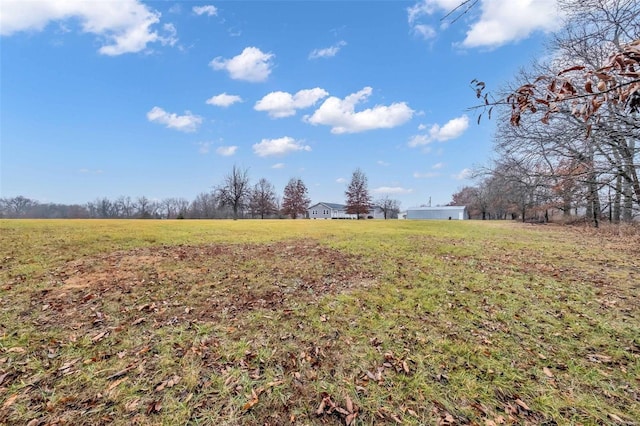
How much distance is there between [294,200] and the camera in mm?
52344

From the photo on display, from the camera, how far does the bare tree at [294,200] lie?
5231 centimetres

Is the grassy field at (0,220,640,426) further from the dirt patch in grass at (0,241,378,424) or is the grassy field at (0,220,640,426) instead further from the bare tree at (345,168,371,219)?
the bare tree at (345,168,371,219)

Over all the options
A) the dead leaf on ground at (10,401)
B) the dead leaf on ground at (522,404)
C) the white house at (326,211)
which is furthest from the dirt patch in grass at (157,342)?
the white house at (326,211)

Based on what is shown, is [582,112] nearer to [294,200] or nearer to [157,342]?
[157,342]

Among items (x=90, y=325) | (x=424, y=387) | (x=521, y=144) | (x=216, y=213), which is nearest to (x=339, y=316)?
(x=424, y=387)

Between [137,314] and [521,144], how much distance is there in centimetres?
1449

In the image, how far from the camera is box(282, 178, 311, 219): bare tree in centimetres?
5231

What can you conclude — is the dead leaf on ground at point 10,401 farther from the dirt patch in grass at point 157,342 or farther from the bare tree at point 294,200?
the bare tree at point 294,200

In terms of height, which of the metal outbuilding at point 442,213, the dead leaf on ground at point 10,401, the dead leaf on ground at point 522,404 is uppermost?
the metal outbuilding at point 442,213

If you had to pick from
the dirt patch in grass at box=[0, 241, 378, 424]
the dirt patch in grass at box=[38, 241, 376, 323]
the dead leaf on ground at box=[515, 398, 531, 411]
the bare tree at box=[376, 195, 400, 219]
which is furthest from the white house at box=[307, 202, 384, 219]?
the dead leaf on ground at box=[515, 398, 531, 411]

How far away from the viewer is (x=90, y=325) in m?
3.63

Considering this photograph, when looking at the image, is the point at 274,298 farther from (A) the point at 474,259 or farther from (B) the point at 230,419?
(A) the point at 474,259

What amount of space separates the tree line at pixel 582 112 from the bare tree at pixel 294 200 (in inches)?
1470

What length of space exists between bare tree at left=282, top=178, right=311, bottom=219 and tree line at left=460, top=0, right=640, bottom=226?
122 ft
